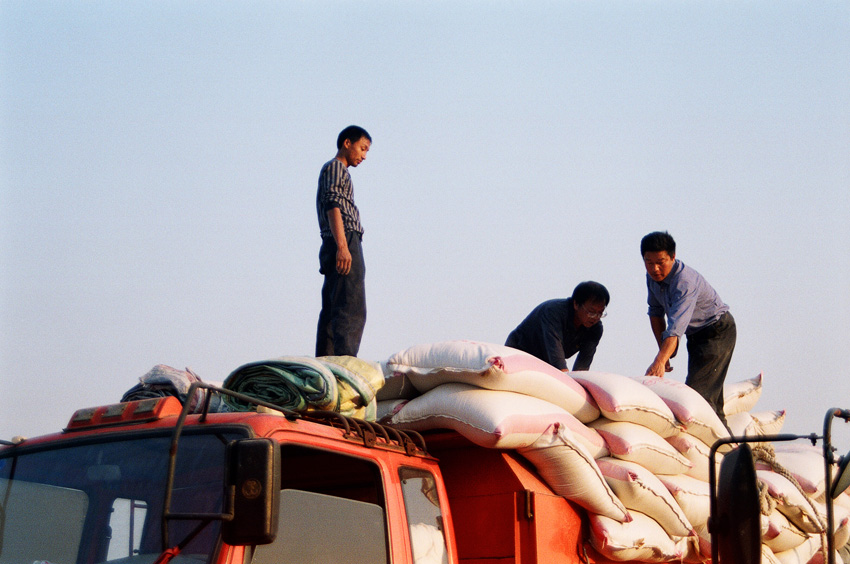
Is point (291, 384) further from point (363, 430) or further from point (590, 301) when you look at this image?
point (590, 301)

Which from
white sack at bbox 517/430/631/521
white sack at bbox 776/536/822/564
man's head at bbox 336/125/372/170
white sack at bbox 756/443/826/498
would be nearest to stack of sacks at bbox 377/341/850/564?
white sack at bbox 517/430/631/521

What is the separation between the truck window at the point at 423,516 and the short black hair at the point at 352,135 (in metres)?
3.21

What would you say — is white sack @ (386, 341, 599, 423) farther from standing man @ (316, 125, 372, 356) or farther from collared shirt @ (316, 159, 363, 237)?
collared shirt @ (316, 159, 363, 237)

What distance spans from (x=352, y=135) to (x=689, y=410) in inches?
116

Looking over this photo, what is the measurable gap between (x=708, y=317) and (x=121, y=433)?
4.69 m

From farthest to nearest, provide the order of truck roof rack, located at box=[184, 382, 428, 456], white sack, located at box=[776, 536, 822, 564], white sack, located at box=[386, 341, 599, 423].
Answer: white sack, located at box=[776, 536, 822, 564], white sack, located at box=[386, 341, 599, 423], truck roof rack, located at box=[184, 382, 428, 456]

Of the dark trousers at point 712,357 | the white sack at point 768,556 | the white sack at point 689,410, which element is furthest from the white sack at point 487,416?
the dark trousers at point 712,357

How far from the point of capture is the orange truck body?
2977mm

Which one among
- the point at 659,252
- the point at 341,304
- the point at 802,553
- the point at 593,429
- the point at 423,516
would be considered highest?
the point at 659,252

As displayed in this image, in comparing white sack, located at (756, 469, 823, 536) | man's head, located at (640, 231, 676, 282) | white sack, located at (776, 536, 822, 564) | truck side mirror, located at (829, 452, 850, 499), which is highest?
man's head, located at (640, 231, 676, 282)

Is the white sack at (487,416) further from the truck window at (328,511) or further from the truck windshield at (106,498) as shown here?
the truck windshield at (106,498)

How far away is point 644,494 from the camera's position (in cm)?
428

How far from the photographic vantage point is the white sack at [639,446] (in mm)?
4473

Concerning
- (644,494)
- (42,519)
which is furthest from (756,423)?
(42,519)
